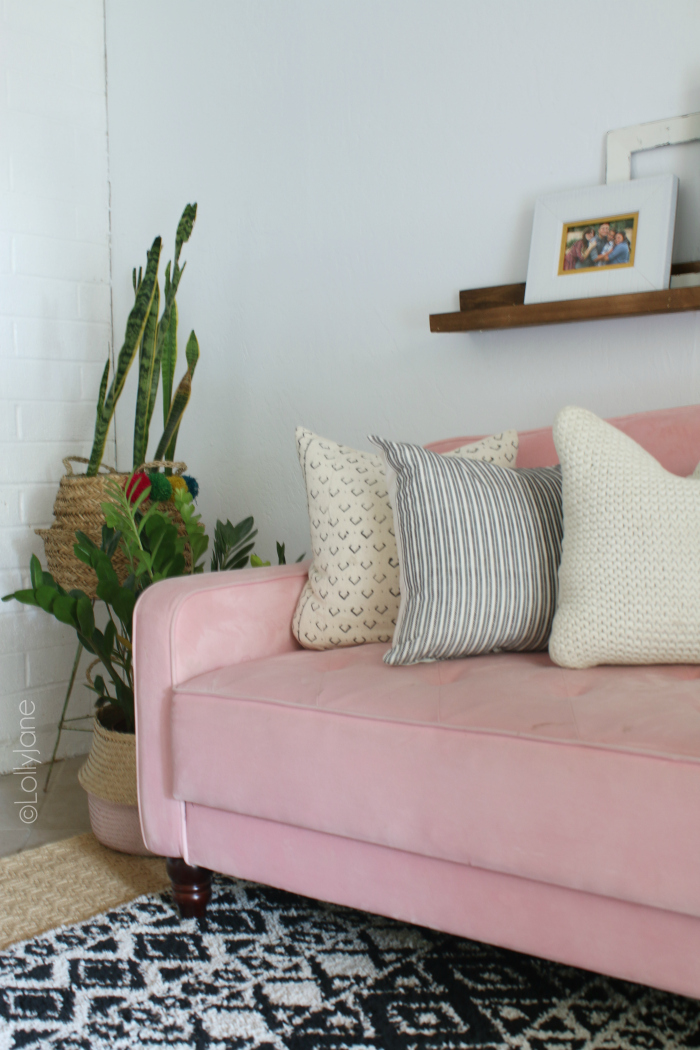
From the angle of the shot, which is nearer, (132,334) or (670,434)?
(670,434)

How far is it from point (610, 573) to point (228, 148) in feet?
6.00

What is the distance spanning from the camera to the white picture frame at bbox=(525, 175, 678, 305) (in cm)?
183

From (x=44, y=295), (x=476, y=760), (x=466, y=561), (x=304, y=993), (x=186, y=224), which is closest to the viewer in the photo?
(x=476, y=760)

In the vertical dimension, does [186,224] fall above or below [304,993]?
above

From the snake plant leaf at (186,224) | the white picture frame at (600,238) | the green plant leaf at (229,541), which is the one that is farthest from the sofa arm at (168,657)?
the snake plant leaf at (186,224)

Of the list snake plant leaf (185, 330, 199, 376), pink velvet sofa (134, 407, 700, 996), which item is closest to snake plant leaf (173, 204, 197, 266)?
snake plant leaf (185, 330, 199, 376)

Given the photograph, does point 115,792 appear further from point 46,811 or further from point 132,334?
point 132,334

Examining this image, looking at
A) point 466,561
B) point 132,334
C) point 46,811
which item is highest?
point 132,334

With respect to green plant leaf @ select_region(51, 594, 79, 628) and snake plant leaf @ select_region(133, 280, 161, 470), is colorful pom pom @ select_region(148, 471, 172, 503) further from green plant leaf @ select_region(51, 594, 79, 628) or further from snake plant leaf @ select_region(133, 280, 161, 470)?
green plant leaf @ select_region(51, 594, 79, 628)

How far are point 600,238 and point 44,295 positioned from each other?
1600mm

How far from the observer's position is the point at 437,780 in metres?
1.20

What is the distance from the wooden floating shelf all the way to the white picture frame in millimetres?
34

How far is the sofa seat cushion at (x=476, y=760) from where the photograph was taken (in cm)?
106

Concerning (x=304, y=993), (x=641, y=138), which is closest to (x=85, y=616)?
(x=304, y=993)
